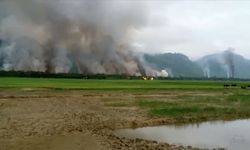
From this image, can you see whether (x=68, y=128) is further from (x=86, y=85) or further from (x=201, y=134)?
(x=86, y=85)

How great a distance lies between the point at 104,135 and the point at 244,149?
10.3 m

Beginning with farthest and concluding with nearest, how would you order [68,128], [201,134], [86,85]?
[86,85] → [68,128] → [201,134]

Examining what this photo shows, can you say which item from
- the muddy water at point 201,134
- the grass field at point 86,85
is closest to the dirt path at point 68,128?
the muddy water at point 201,134

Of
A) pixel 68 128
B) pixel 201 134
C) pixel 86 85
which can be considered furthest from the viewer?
pixel 86 85

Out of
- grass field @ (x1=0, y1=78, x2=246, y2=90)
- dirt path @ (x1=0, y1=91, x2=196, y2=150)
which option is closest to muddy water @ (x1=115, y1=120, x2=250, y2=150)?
dirt path @ (x1=0, y1=91, x2=196, y2=150)

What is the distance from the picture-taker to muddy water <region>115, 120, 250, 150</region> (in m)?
26.4

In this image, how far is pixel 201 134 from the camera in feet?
103

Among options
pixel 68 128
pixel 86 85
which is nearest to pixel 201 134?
pixel 68 128

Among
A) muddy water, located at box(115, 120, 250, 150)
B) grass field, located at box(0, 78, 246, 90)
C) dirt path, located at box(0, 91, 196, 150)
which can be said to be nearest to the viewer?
dirt path, located at box(0, 91, 196, 150)

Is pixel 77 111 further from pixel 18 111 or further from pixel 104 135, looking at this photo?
pixel 104 135

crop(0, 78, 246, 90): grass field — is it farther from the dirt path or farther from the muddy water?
the muddy water

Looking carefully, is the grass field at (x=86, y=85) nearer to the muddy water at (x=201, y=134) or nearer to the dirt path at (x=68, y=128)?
the dirt path at (x=68, y=128)

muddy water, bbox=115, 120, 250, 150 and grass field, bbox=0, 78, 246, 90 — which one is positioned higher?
grass field, bbox=0, 78, 246, 90

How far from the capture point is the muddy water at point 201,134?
86.5 ft
